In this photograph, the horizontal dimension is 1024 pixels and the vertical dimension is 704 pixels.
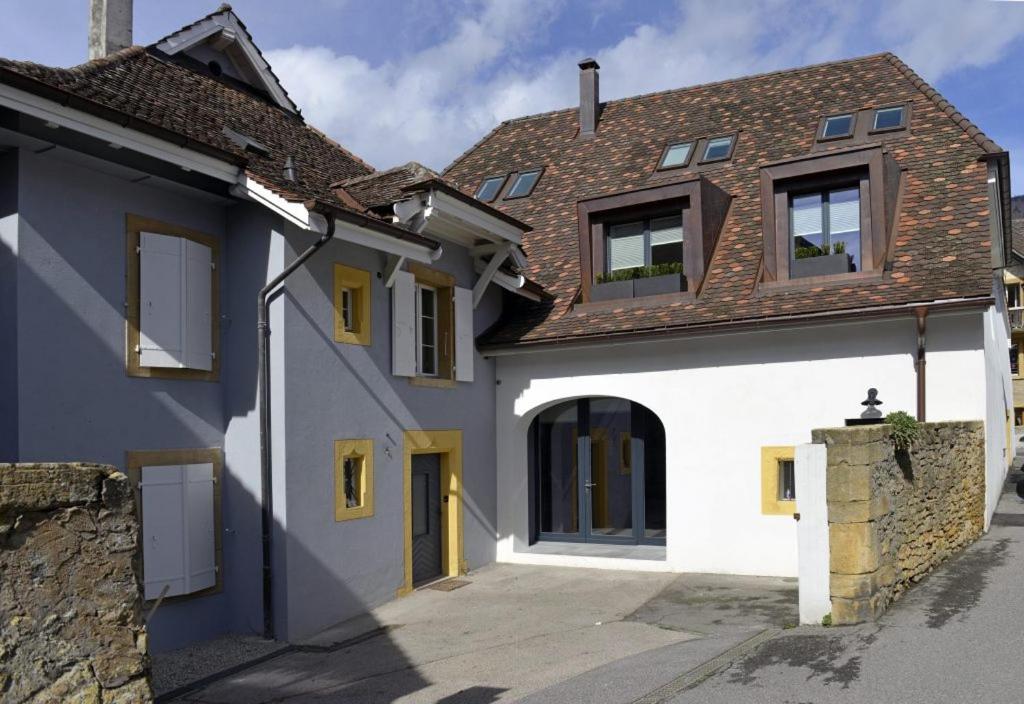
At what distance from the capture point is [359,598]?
11.1m

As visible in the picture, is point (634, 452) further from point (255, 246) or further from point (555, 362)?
point (255, 246)

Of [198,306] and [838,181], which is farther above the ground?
[838,181]

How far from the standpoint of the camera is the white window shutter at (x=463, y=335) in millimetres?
13258

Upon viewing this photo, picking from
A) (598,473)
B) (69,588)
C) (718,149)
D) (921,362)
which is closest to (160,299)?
(69,588)

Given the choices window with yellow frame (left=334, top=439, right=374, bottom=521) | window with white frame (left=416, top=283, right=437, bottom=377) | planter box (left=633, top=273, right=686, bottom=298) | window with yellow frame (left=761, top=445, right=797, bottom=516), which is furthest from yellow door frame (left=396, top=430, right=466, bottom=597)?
window with yellow frame (left=761, top=445, right=797, bottom=516)

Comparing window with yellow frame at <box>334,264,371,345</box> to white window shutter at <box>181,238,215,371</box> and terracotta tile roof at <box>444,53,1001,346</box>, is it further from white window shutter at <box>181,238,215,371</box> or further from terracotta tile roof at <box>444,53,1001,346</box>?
terracotta tile roof at <box>444,53,1001,346</box>

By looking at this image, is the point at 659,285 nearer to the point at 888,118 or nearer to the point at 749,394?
the point at 749,394

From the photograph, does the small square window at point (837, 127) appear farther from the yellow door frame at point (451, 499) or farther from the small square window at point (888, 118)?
the yellow door frame at point (451, 499)

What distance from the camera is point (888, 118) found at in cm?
1457

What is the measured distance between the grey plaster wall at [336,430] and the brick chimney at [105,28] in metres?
4.27

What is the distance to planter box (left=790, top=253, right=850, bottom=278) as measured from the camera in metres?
12.3

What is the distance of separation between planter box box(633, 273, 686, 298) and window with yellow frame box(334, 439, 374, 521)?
14.8ft

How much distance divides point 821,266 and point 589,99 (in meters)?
7.46

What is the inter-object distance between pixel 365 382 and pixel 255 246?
2.06 m
